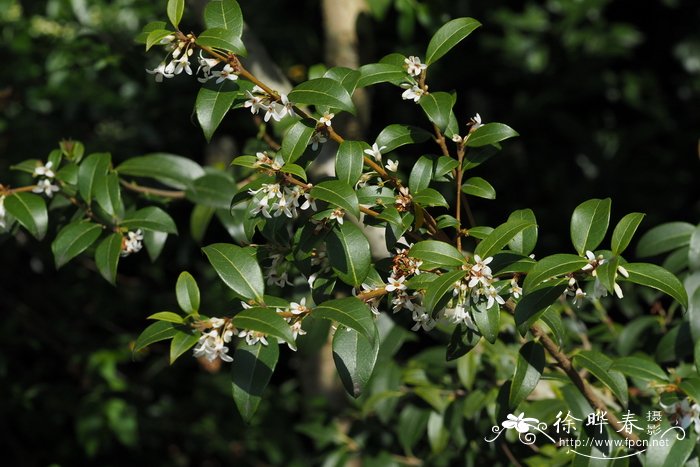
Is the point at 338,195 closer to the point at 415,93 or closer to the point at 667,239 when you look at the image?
the point at 415,93

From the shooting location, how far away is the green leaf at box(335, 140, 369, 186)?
1059 millimetres

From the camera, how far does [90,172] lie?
1.41m

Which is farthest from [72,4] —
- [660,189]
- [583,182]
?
[660,189]

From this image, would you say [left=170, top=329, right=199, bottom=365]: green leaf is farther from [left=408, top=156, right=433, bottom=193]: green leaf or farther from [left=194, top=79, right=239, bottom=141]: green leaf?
[left=408, top=156, right=433, bottom=193]: green leaf

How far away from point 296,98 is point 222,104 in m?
0.10

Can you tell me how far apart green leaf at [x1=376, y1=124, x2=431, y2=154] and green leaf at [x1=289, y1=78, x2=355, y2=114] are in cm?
11

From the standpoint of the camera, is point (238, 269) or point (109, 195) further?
point (109, 195)

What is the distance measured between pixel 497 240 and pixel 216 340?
1.20 feet

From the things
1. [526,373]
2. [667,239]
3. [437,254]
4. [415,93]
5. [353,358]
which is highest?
[415,93]

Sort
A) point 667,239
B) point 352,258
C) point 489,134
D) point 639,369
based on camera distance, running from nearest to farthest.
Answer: point 352,258 < point 489,134 < point 639,369 < point 667,239

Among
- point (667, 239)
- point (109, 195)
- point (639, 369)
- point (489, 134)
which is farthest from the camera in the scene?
point (667, 239)

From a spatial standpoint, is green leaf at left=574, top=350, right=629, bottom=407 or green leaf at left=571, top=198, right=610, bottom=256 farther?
green leaf at left=574, top=350, right=629, bottom=407

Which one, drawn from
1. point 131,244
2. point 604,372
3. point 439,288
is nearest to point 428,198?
point 439,288

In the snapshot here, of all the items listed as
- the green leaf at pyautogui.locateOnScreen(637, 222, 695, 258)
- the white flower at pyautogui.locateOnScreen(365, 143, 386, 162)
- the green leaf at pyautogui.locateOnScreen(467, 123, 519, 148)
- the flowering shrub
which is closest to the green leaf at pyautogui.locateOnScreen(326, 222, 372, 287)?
the flowering shrub
